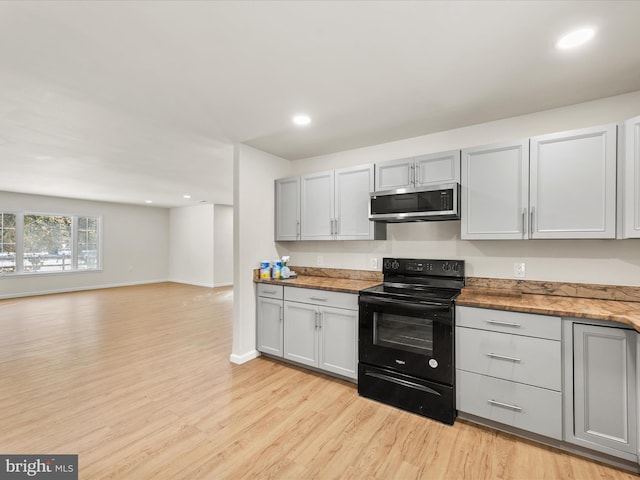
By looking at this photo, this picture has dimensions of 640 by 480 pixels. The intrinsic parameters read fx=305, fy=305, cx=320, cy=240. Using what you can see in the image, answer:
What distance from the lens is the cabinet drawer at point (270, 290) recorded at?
10.8 feet

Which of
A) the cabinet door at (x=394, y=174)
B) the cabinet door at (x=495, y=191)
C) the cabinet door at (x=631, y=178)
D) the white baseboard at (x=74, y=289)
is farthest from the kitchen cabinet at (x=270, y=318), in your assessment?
the white baseboard at (x=74, y=289)

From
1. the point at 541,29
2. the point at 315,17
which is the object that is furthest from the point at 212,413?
the point at 541,29

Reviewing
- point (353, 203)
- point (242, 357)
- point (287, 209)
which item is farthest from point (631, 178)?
point (242, 357)

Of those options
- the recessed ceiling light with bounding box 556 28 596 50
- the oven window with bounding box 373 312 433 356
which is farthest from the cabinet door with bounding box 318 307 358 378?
the recessed ceiling light with bounding box 556 28 596 50

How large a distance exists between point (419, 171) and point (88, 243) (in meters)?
8.93

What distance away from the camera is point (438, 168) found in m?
2.69

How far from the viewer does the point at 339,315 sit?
2879 millimetres

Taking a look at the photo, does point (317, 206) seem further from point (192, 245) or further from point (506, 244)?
point (192, 245)

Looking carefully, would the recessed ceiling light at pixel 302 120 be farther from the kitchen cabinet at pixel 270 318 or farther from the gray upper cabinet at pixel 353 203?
the kitchen cabinet at pixel 270 318

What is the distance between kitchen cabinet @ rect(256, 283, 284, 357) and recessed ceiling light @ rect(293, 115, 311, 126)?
5.46ft

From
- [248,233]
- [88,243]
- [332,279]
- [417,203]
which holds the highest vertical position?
[417,203]

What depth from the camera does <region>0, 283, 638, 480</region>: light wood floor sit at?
1.82 metres

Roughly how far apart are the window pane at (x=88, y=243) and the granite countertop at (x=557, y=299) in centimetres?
923

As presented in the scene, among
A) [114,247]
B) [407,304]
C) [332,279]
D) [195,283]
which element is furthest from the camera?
[195,283]
